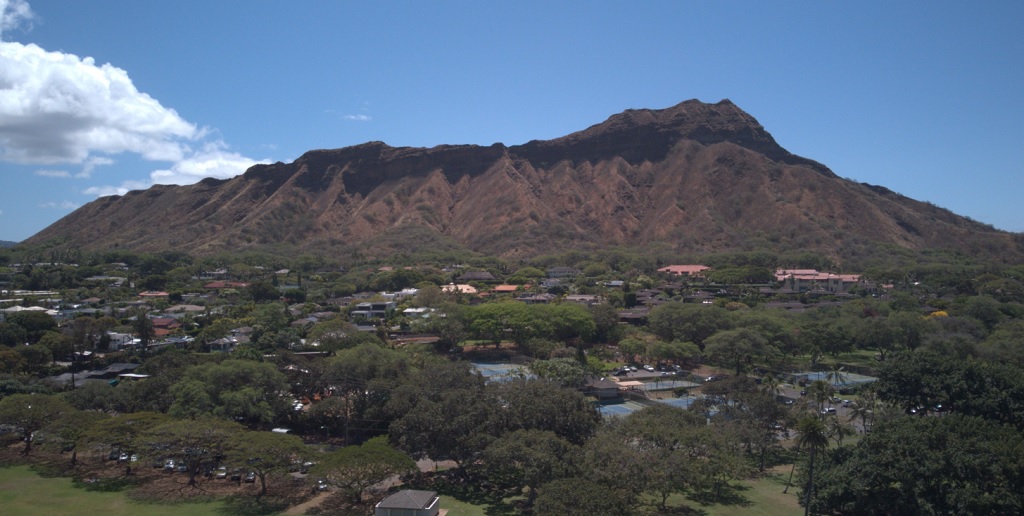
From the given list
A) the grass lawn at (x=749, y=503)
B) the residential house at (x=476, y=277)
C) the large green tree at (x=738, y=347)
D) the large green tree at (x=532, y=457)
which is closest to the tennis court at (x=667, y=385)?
the large green tree at (x=738, y=347)

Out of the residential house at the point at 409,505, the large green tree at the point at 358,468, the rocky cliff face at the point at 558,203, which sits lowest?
the residential house at the point at 409,505

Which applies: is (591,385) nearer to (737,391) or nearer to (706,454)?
(737,391)

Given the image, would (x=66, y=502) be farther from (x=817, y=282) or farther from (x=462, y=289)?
(x=817, y=282)

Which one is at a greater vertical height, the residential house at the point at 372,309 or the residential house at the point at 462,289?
the residential house at the point at 462,289

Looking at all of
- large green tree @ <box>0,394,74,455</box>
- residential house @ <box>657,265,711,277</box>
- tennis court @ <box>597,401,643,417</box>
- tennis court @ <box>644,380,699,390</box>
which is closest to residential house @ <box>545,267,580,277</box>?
residential house @ <box>657,265,711,277</box>

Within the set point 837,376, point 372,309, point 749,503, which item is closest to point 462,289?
point 372,309

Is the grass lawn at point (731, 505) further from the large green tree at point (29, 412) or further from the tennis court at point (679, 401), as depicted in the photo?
the large green tree at point (29, 412)
